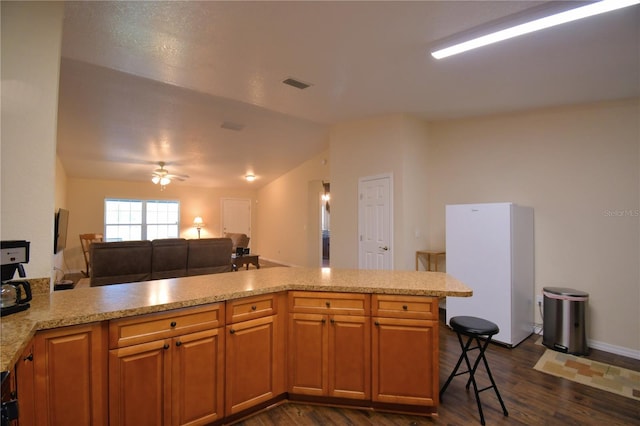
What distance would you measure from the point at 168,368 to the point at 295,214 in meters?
6.67

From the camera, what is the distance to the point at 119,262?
419cm

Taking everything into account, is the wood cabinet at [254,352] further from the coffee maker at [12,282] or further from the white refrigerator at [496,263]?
the white refrigerator at [496,263]

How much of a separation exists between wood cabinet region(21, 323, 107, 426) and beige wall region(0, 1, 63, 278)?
0.68 m

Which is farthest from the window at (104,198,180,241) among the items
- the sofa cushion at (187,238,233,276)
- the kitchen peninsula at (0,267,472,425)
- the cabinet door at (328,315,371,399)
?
the cabinet door at (328,315,371,399)

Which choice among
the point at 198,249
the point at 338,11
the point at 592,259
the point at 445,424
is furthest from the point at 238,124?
the point at 592,259

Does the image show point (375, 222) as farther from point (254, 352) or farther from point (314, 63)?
point (254, 352)

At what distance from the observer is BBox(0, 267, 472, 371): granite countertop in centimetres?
138

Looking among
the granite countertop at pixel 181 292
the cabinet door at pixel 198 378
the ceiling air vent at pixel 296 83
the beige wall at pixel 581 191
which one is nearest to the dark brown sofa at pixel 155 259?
the granite countertop at pixel 181 292

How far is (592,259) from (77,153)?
848cm

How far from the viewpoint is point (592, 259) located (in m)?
3.36

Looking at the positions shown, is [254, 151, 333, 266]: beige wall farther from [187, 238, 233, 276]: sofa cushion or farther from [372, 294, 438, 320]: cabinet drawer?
[372, 294, 438, 320]: cabinet drawer

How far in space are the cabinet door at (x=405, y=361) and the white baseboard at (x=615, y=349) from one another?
2.56 meters

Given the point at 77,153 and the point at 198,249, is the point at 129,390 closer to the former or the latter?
the point at 198,249

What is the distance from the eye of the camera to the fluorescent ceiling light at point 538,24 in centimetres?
189
